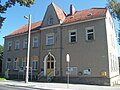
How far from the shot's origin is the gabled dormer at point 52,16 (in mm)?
27500

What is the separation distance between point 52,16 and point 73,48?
265 inches

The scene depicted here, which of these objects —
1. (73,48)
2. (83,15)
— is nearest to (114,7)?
(83,15)

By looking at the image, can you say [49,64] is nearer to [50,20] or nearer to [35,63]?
[35,63]

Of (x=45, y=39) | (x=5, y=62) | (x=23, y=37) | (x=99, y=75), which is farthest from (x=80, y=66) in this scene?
(x=5, y=62)

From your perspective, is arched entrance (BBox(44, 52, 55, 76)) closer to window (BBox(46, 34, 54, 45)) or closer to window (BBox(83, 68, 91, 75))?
window (BBox(46, 34, 54, 45))

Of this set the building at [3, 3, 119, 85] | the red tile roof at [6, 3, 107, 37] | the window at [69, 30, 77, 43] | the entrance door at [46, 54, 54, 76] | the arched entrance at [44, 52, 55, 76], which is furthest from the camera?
the entrance door at [46, 54, 54, 76]

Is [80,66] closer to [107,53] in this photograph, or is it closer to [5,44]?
[107,53]

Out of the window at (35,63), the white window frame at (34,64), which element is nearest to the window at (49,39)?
the window at (35,63)

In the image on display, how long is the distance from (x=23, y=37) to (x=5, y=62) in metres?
6.68

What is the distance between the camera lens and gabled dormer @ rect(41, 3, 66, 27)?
27500mm

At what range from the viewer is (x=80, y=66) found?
23.8 metres

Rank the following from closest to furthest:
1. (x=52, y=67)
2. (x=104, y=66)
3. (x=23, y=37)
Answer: (x=104, y=66) < (x=52, y=67) < (x=23, y=37)

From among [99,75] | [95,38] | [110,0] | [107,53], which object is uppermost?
[110,0]

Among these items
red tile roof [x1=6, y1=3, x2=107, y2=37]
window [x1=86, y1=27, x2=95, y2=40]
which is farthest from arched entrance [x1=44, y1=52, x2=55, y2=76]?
window [x1=86, y1=27, x2=95, y2=40]
